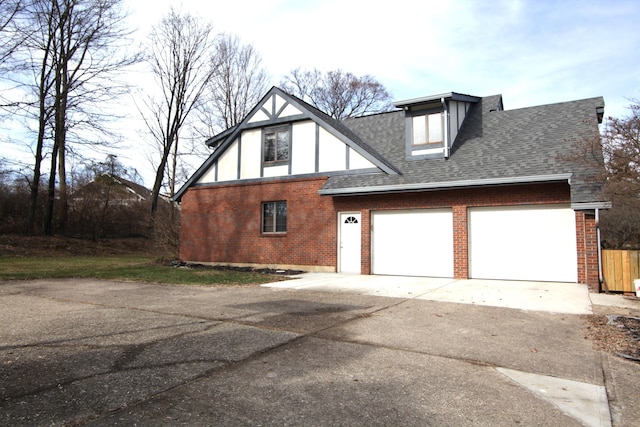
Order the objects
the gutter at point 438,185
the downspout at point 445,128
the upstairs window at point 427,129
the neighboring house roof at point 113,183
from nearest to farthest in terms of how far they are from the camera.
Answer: the gutter at point 438,185, the downspout at point 445,128, the upstairs window at point 427,129, the neighboring house roof at point 113,183

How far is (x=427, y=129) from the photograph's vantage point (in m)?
14.7

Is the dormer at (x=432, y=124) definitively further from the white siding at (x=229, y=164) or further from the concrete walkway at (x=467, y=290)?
the white siding at (x=229, y=164)

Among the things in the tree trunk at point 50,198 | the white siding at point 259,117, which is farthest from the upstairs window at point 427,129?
the tree trunk at point 50,198

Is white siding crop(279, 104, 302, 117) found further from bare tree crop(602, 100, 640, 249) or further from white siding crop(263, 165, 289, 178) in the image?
bare tree crop(602, 100, 640, 249)

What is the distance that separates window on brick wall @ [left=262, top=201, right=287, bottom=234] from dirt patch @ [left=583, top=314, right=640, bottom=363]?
11.2m

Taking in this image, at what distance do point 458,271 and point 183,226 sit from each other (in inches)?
492

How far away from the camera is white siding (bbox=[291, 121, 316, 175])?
15.9 m

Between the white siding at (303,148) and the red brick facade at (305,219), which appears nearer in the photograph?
the red brick facade at (305,219)

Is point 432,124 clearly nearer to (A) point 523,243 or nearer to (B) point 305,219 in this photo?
(A) point 523,243

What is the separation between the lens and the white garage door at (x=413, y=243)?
13.1 meters

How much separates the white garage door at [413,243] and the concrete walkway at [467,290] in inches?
22.8

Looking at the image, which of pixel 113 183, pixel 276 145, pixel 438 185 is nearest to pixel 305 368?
pixel 438 185

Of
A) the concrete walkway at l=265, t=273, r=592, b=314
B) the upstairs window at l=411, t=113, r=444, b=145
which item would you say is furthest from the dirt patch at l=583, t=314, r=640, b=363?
the upstairs window at l=411, t=113, r=444, b=145

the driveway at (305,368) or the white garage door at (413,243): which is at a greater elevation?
the white garage door at (413,243)
